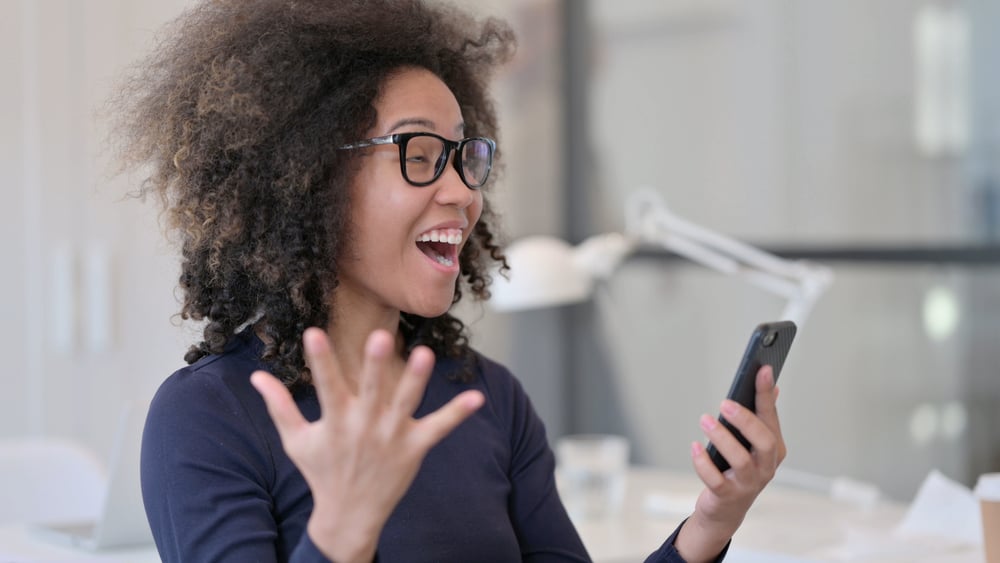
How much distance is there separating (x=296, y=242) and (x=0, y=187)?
1.80 m

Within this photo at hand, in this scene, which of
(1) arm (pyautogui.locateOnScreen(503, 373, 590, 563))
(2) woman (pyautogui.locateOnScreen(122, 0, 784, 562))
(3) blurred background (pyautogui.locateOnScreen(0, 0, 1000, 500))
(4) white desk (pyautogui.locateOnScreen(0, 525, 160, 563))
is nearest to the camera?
(2) woman (pyautogui.locateOnScreen(122, 0, 784, 562))

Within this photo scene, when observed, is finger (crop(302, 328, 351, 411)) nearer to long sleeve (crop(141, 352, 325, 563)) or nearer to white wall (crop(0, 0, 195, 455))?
A: long sleeve (crop(141, 352, 325, 563))

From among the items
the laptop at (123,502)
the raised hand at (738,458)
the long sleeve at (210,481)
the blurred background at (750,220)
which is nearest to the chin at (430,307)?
the long sleeve at (210,481)

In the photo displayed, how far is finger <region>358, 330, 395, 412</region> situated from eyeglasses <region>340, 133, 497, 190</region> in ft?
1.46

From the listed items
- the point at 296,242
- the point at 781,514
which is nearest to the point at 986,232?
the point at 781,514

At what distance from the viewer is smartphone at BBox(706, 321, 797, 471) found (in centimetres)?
125

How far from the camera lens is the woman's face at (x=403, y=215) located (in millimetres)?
1363

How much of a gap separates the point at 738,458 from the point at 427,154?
1.63 ft

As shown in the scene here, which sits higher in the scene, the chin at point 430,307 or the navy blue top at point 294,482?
the chin at point 430,307

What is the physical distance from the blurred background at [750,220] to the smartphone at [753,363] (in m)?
1.58

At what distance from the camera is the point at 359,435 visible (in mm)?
967

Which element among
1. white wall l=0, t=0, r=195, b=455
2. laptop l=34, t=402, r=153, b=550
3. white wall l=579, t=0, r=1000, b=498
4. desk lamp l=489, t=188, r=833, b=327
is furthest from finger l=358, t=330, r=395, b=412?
white wall l=579, t=0, r=1000, b=498

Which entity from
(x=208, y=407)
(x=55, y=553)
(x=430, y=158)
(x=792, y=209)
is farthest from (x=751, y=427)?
(x=792, y=209)

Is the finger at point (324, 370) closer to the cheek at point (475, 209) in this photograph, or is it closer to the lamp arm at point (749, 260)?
the cheek at point (475, 209)
